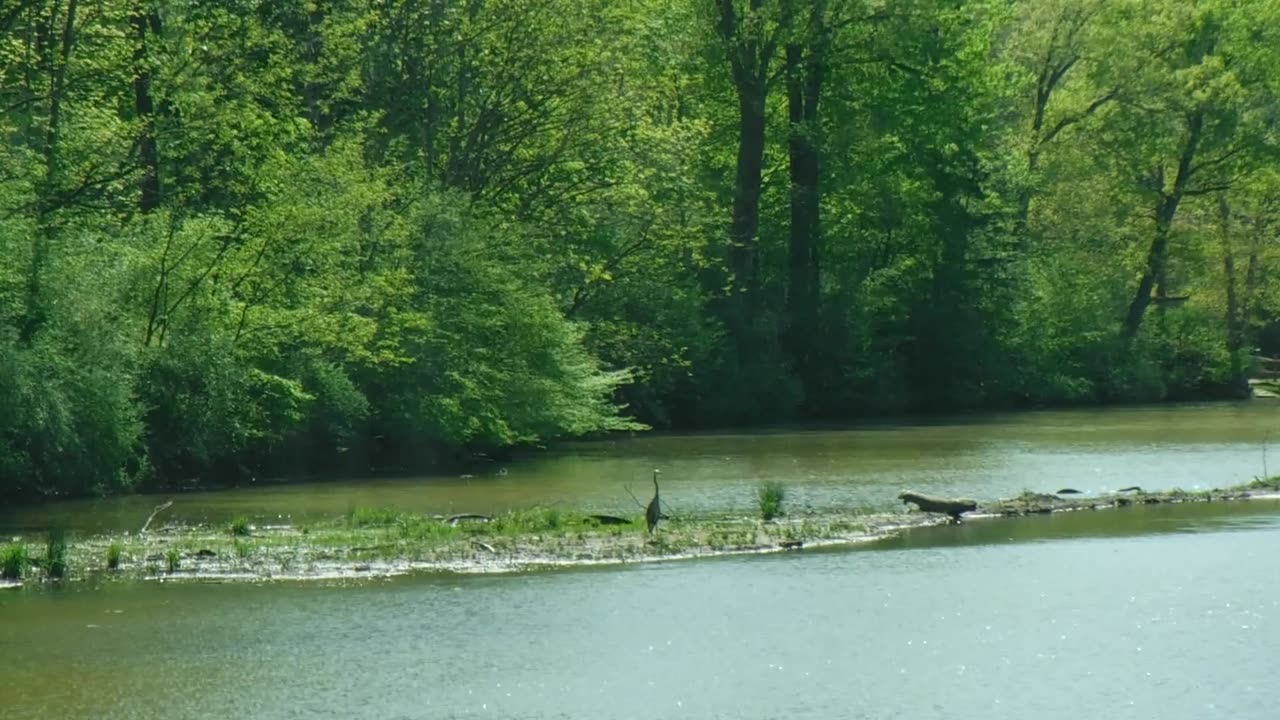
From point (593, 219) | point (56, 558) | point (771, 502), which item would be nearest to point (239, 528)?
point (56, 558)

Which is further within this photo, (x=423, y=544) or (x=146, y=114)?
(x=146, y=114)

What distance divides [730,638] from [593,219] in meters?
26.9

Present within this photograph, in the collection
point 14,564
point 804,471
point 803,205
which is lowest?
point 14,564

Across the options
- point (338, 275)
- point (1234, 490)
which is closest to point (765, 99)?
point (338, 275)

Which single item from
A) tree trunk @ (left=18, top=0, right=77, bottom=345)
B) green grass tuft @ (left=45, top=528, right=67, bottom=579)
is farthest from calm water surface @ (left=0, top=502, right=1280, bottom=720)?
tree trunk @ (left=18, top=0, right=77, bottom=345)

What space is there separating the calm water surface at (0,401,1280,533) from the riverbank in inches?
67.4

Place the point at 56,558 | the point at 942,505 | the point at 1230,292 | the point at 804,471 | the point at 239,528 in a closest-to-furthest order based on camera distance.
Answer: the point at 56,558 → the point at 239,528 → the point at 942,505 → the point at 804,471 → the point at 1230,292

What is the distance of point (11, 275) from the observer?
86.7ft

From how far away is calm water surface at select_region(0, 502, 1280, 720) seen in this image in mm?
15367

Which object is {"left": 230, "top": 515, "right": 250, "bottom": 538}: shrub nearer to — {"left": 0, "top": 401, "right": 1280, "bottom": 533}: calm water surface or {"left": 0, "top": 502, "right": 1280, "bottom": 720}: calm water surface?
{"left": 0, "top": 401, "right": 1280, "bottom": 533}: calm water surface

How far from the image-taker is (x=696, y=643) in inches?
696

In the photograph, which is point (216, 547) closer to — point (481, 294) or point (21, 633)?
point (21, 633)

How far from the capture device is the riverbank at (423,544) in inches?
827

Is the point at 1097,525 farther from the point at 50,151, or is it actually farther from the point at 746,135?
the point at 746,135
